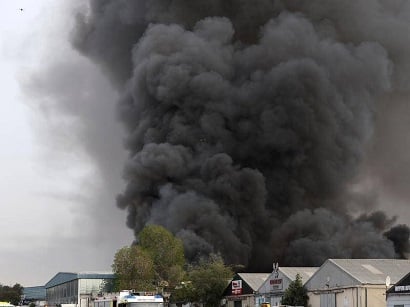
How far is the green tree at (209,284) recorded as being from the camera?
54.8 metres

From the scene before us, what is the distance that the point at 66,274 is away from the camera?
77750 millimetres

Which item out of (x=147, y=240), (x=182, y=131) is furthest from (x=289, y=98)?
(x=147, y=240)

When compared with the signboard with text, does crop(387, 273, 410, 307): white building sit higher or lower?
lower

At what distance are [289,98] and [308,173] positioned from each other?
7807mm

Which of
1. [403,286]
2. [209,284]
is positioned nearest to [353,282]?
[403,286]

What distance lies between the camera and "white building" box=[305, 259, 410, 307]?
39.2 meters

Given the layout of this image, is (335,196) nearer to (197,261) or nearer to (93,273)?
(197,261)

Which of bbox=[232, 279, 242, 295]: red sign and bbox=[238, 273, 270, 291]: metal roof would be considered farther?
bbox=[232, 279, 242, 295]: red sign

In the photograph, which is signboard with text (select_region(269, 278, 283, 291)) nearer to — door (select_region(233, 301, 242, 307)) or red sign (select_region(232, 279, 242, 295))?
red sign (select_region(232, 279, 242, 295))

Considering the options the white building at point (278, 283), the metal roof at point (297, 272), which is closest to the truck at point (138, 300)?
the white building at point (278, 283)

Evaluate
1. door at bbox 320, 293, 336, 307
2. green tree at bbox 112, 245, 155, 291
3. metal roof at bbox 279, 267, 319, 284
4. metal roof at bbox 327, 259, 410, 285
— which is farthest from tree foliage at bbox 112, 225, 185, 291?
metal roof at bbox 327, 259, 410, 285

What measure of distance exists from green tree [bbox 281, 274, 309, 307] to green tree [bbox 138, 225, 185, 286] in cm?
1598

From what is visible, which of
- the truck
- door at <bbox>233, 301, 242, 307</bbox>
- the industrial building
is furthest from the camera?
the industrial building

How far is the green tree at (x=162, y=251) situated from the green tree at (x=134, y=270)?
70.1 inches
